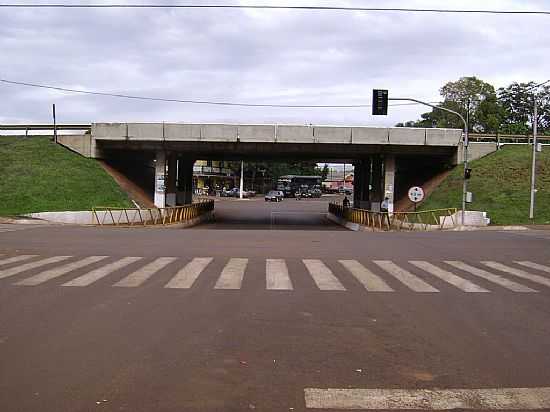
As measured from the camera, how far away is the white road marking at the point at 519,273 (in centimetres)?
1340

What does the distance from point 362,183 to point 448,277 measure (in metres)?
→ 48.3

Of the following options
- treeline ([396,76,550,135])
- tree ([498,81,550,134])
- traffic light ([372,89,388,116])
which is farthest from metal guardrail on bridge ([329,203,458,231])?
tree ([498,81,550,134])

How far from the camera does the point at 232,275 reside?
13312mm

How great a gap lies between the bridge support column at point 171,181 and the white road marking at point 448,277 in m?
36.4

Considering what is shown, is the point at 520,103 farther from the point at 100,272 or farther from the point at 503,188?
the point at 100,272

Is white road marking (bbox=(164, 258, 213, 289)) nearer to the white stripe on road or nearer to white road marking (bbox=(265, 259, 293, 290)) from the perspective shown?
white road marking (bbox=(265, 259, 293, 290))

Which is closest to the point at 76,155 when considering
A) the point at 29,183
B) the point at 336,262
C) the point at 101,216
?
the point at 29,183

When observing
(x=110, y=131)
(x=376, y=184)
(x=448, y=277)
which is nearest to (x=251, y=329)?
(x=448, y=277)

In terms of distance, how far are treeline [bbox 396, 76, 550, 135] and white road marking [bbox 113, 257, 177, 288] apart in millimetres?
76240

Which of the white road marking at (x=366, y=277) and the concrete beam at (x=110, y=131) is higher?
the concrete beam at (x=110, y=131)

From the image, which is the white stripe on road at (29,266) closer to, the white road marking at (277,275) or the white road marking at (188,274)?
the white road marking at (188,274)

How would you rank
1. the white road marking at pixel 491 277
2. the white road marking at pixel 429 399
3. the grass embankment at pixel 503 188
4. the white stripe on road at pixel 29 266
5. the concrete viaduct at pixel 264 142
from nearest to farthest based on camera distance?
the white road marking at pixel 429 399 → the white road marking at pixel 491 277 → the white stripe on road at pixel 29 266 → the grass embankment at pixel 503 188 → the concrete viaduct at pixel 264 142

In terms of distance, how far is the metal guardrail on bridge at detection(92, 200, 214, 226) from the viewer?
37.0 meters

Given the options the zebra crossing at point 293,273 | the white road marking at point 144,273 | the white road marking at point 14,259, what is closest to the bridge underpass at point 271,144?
the zebra crossing at point 293,273
